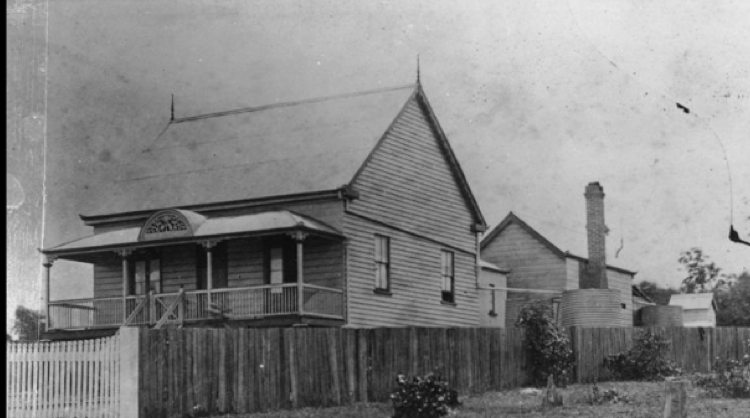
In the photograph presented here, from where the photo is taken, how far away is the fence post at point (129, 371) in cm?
1864

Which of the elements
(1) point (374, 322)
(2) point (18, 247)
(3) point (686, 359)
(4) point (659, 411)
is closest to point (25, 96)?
(2) point (18, 247)

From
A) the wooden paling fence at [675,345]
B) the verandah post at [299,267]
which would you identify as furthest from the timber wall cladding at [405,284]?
the wooden paling fence at [675,345]

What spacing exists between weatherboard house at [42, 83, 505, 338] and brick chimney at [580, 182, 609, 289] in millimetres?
7489

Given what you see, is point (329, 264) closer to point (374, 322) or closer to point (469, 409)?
point (374, 322)

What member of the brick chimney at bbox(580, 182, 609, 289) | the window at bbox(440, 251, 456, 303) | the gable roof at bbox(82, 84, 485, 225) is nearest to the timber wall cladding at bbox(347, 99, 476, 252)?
the gable roof at bbox(82, 84, 485, 225)

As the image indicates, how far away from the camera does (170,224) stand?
29.8 metres

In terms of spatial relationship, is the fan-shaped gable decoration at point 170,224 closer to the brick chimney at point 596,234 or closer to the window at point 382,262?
the window at point 382,262

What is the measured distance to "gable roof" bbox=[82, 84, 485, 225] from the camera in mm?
31188

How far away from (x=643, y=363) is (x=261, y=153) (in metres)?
13.2

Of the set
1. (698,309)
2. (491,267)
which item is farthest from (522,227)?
(698,309)

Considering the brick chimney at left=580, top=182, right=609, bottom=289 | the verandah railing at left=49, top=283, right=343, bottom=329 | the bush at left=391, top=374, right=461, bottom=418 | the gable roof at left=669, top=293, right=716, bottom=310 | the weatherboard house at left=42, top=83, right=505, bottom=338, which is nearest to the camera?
the bush at left=391, top=374, right=461, bottom=418

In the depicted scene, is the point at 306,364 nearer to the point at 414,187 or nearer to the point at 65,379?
the point at 65,379

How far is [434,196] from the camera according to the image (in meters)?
34.7

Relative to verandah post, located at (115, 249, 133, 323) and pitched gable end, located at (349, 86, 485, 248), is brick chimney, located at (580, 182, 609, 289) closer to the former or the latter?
pitched gable end, located at (349, 86, 485, 248)
